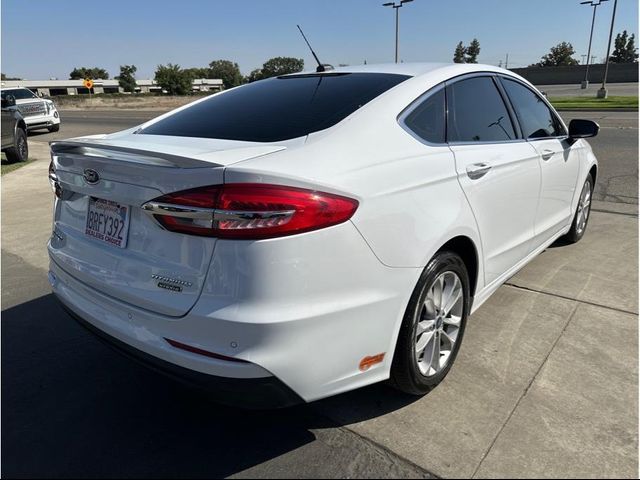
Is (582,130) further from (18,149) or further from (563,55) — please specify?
(563,55)

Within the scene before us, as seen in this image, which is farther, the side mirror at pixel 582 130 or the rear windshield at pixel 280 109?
the side mirror at pixel 582 130

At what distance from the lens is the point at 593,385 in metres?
2.79

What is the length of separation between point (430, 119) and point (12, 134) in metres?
11.0

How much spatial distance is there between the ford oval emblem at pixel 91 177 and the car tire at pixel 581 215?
410 cm

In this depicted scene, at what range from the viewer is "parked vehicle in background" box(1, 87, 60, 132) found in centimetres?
1919

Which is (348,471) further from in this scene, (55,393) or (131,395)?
(55,393)

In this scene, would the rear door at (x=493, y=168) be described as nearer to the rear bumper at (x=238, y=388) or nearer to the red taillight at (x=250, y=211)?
the red taillight at (x=250, y=211)

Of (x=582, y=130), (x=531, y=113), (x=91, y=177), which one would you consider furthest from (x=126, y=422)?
(x=582, y=130)

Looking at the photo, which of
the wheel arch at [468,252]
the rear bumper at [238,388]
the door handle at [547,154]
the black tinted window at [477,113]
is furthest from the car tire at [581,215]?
the rear bumper at [238,388]

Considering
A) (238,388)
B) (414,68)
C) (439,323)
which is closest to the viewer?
(238,388)

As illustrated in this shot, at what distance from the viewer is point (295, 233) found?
1.93 meters

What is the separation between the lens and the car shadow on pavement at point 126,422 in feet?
7.68

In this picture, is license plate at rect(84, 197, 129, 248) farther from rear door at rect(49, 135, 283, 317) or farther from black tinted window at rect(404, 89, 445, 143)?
black tinted window at rect(404, 89, 445, 143)

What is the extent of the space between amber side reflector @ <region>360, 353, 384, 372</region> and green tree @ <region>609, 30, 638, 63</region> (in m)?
108
